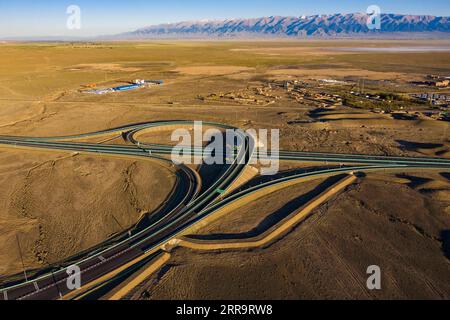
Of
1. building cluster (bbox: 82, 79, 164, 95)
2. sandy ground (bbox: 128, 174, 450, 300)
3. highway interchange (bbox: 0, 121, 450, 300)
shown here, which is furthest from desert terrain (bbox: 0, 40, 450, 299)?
building cluster (bbox: 82, 79, 164, 95)

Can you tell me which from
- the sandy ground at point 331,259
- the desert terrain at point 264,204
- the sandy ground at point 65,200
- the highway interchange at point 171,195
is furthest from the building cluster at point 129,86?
the sandy ground at point 331,259

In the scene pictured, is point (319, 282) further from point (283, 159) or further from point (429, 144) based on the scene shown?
point (429, 144)

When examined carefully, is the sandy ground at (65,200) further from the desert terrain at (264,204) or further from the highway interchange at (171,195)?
the highway interchange at (171,195)

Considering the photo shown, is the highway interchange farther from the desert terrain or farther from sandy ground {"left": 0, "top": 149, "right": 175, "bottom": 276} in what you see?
sandy ground {"left": 0, "top": 149, "right": 175, "bottom": 276}
